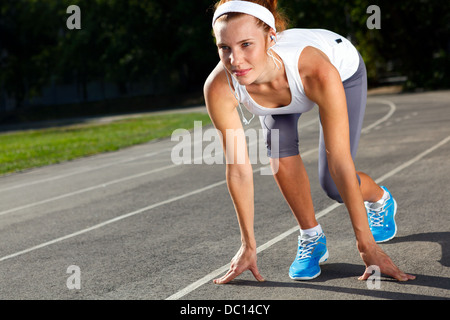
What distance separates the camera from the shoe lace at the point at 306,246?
4.46 meters

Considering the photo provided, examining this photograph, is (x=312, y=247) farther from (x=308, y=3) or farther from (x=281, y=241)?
(x=308, y=3)

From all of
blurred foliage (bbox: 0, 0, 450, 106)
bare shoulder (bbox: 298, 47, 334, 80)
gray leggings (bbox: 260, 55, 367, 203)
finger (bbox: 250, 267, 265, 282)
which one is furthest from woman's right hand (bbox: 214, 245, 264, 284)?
blurred foliage (bbox: 0, 0, 450, 106)

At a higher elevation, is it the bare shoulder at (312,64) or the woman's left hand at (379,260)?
the bare shoulder at (312,64)

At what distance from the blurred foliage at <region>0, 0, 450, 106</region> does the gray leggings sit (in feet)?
83.2

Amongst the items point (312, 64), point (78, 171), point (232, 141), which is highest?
point (312, 64)

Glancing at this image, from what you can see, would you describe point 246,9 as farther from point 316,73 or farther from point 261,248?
point 261,248

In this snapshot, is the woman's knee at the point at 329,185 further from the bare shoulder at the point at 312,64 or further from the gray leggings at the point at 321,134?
the bare shoulder at the point at 312,64

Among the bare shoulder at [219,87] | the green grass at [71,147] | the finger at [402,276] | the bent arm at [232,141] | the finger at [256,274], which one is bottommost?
the green grass at [71,147]

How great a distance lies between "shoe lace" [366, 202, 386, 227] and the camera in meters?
5.04

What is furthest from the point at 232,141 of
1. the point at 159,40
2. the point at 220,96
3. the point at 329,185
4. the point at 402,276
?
the point at 159,40

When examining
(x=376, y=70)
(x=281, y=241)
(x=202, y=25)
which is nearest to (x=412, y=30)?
(x=376, y=70)

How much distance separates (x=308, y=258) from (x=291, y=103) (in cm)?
115

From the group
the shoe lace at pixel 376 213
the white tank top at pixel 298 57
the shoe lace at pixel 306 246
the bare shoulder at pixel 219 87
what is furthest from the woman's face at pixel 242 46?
the shoe lace at pixel 376 213

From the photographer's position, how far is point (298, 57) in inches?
150
